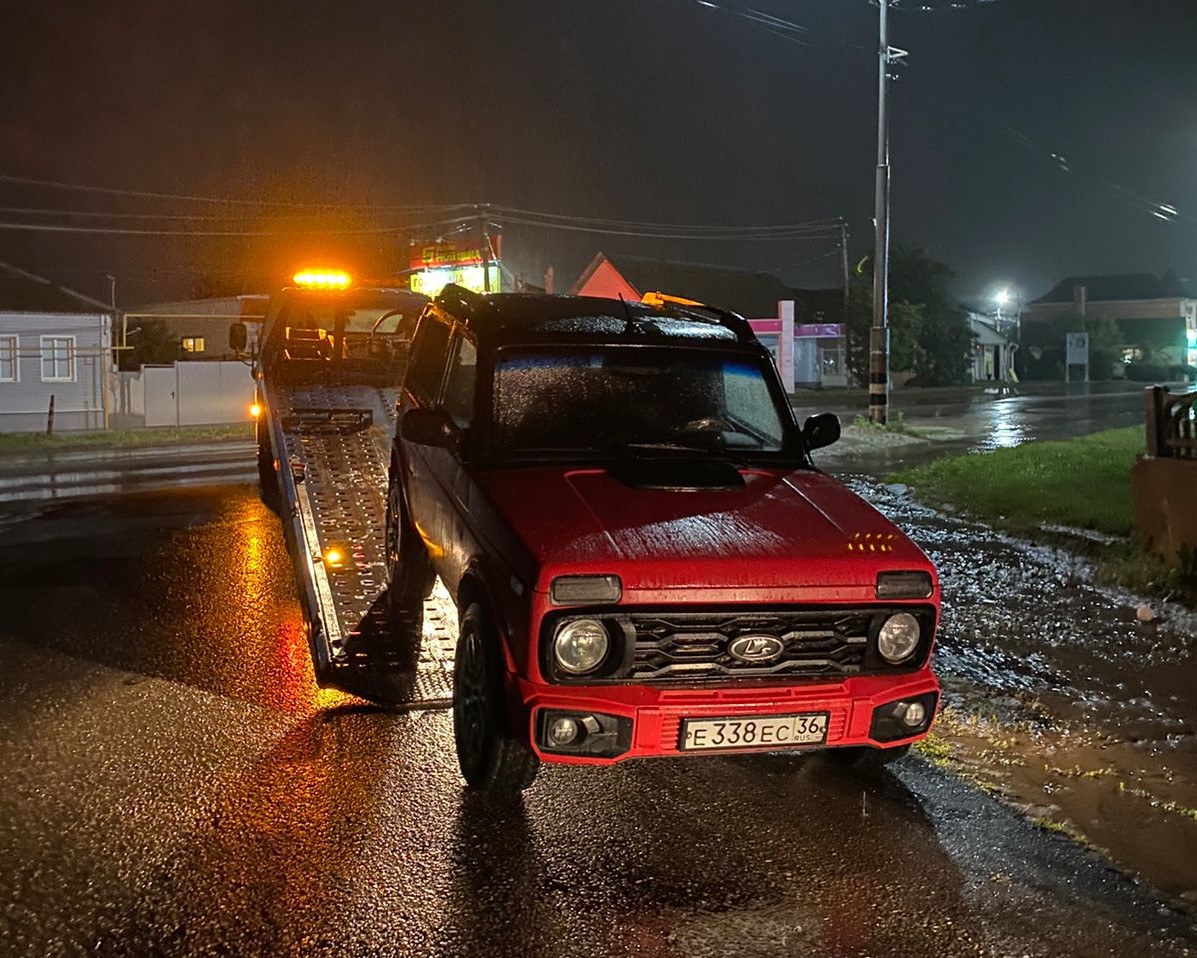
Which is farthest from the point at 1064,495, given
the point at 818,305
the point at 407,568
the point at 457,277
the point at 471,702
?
the point at 818,305

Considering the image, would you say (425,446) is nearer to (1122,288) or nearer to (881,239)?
(881,239)

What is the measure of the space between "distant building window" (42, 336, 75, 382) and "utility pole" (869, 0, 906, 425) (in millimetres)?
21947

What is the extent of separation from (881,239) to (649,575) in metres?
21.6

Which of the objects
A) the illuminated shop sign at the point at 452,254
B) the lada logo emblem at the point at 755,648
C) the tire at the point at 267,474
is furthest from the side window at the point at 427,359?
the illuminated shop sign at the point at 452,254

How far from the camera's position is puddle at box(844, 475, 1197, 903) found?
502cm

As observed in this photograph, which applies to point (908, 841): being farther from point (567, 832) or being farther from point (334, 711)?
point (334, 711)

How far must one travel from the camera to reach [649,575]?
14.1 feet

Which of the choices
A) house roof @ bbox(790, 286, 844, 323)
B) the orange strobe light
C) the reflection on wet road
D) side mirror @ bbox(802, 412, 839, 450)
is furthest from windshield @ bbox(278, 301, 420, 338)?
house roof @ bbox(790, 286, 844, 323)

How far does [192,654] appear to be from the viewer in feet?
24.1

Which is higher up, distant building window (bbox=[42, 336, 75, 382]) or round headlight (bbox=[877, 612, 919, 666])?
distant building window (bbox=[42, 336, 75, 382])

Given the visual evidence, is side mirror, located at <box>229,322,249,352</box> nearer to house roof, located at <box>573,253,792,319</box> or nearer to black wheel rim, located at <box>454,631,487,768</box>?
black wheel rim, located at <box>454,631,487,768</box>

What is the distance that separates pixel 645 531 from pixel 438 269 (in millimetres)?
40036

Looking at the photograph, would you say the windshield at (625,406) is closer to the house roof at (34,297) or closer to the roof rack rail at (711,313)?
the roof rack rail at (711,313)

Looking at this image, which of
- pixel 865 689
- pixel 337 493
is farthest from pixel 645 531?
pixel 337 493
